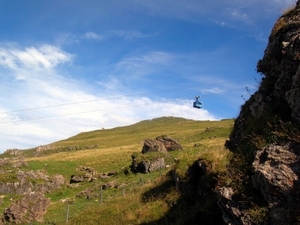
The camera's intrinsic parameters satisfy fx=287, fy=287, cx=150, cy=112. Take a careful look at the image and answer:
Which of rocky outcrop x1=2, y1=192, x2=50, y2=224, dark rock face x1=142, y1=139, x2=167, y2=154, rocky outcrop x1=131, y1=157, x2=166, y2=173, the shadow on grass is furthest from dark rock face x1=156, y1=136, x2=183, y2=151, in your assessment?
the shadow on grass

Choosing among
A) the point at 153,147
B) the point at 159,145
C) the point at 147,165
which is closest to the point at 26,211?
the point at 147,165

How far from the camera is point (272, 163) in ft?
24.3

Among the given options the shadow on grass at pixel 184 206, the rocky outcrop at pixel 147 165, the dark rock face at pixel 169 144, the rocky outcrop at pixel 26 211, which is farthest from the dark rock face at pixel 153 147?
the shadow on grass at pixel 184 206

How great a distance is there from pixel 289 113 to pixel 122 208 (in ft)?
42.1

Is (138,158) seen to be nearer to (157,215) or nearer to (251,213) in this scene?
(157,215)

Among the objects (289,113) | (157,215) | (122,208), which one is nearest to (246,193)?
(289,113)

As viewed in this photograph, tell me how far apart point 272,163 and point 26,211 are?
24.0 metres

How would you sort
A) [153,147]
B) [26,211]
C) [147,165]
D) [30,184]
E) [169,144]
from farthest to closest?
[169,144] < [153,147] < [147,165] < [30,184] < [26,211]

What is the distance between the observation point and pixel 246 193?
7.81 metres

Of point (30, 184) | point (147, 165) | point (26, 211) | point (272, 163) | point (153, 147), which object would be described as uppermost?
point (153, 147)

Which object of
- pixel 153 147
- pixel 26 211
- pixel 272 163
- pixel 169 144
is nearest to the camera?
pixel 272 163

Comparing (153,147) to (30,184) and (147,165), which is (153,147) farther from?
(30,184)

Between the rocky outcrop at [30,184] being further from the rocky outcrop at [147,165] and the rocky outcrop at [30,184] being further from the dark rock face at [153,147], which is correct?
the dark rock face at [153,147]

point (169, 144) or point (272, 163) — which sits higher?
point (169, 144)
